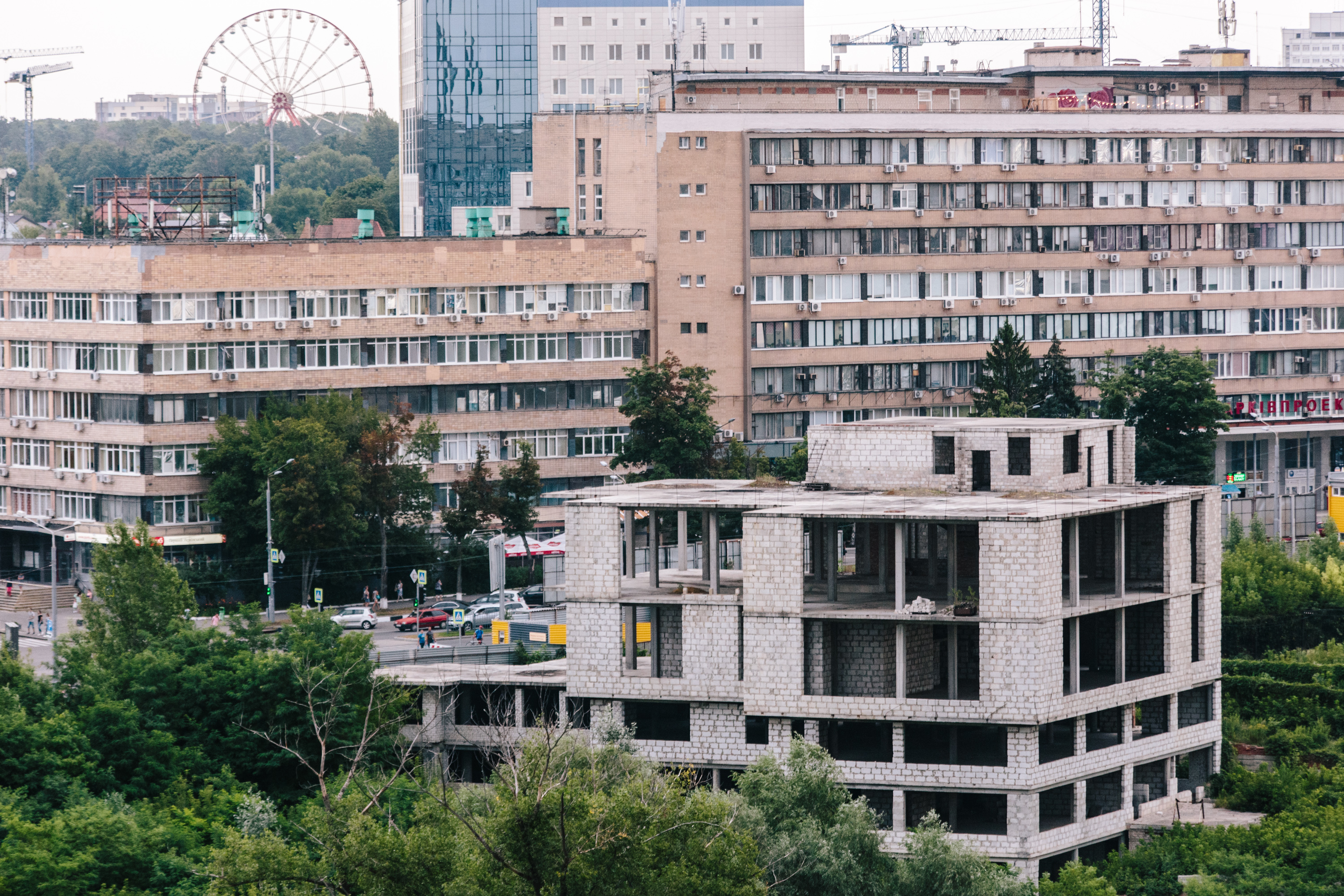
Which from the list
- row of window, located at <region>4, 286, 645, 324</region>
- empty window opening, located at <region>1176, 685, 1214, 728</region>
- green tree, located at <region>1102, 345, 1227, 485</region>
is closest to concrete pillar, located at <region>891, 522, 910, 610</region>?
empty window opening, located at <region>1176, 685, 1214, 728</region>

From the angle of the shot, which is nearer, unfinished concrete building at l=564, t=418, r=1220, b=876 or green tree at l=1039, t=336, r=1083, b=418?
unfinished concrete building at l=564, t=418, r=1220, b=876

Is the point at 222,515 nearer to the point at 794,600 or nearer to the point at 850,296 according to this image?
the point at 850,296

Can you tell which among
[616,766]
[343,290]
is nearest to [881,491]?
[616,766]

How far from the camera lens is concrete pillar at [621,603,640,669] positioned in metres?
70.0

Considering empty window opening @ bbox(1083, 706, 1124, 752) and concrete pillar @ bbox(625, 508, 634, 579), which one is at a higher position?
concrete pillar @ bbox(625, 508, 634, 579)

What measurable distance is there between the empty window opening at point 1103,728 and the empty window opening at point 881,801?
23.5ft

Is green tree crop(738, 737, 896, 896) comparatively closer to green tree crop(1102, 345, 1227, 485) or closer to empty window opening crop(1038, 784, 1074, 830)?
empty window opening crop(1038, 784, 1074, 830)

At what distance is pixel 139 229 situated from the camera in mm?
113250

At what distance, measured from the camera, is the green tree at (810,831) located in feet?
190

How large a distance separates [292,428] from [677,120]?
30073 millimetres

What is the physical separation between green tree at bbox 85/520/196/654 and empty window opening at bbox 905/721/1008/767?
25.9 m

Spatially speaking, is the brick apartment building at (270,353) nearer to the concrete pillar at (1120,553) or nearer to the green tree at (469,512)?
the green tree at (469,512)

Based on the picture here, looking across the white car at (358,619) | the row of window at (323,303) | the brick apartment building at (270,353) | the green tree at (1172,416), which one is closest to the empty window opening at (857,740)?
the white car at (358,619)

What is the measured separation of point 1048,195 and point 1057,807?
65.5 metres
